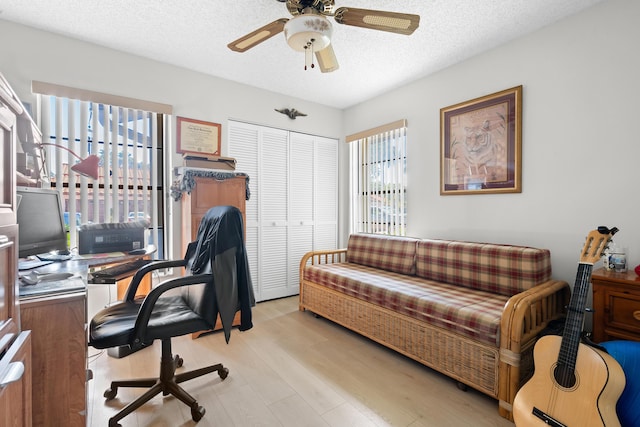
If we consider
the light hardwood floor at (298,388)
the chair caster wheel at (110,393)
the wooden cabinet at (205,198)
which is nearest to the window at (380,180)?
the light hardwood floor at (298,388)

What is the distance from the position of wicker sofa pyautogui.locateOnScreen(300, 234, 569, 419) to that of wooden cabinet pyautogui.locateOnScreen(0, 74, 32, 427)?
2.05 metres

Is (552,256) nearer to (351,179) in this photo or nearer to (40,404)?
(351,179)

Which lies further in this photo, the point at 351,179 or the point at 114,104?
the point at 351,179

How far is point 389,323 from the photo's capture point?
2.33 metres

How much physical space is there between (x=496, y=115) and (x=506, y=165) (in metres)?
0.46

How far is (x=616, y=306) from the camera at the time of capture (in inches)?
65.2

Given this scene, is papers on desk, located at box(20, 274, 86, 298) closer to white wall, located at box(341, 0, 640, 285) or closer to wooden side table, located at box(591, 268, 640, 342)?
wooden side table, located at box(591, 268, 640, 342)

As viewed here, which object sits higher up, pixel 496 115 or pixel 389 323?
pixel 496 115

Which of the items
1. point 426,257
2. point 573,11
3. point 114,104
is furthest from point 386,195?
point 114,104

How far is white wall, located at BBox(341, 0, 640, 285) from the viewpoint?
194 centimetres

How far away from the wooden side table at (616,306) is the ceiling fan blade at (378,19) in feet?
5.88

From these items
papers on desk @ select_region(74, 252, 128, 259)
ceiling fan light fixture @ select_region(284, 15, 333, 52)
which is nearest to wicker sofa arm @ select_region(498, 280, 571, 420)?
ceiling fan light fixture @ select_region(284, 15, 333, 52)

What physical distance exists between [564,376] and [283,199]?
3049 millimetres

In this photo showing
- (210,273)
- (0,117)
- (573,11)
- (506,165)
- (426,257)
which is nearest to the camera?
(0,117)
